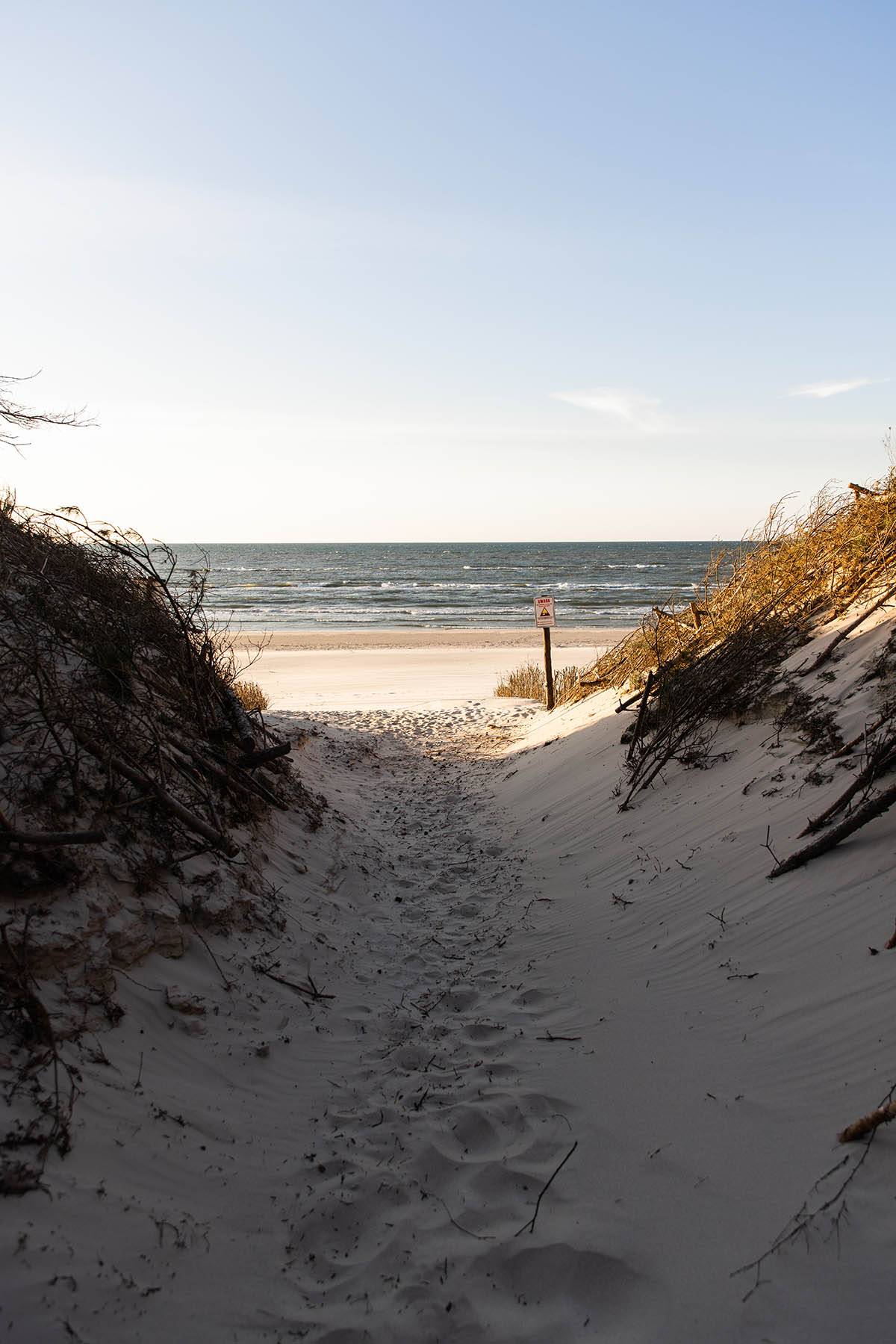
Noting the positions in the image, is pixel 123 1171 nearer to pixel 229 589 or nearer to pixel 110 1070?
pixel 110 1070

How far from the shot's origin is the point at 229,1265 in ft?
7.72

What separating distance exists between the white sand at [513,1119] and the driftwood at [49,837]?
64 cm

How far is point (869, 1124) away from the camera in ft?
7.75

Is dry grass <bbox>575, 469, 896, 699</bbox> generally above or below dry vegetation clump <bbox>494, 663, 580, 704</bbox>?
above

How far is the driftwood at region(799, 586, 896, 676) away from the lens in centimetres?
633

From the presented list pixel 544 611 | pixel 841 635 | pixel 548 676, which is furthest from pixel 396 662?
pixel 841 635

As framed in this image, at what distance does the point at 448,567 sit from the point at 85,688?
2474 inches

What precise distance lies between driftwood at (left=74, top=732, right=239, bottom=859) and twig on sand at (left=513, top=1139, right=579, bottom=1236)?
254cm

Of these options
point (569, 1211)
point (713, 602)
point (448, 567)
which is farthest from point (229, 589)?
point (569, 1211)

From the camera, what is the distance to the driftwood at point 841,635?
6.33 metres

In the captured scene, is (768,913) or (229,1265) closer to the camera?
(229,1265)

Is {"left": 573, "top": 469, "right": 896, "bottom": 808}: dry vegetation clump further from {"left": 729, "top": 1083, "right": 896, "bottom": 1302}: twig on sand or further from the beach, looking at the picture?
the beach

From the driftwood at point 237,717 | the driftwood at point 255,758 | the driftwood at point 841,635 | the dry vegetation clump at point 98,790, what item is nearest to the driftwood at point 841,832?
the driftwood at point 841,635

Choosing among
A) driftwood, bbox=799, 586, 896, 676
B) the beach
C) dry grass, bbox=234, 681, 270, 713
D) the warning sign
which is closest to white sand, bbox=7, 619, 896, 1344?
driftwood, bbox=799, 586, 896, 676
